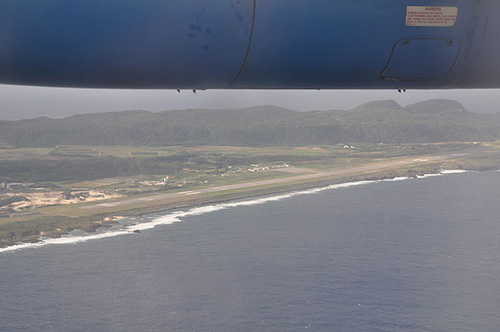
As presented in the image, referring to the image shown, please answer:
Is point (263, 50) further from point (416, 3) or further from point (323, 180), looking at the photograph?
point (323, 180)

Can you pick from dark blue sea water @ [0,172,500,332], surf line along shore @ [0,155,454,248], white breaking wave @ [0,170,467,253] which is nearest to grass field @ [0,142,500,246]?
surf line along shore @ [0,155,454,248]

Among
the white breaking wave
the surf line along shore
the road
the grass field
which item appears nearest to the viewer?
the white breaking wave

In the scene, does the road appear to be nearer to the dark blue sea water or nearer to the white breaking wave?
the white breaking wave

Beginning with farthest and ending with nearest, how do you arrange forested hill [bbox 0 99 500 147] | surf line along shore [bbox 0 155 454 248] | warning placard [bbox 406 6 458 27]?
1. forested hill [bbox 0 99 500 147]
2. surf line along shore [bbox 0 155 454 248]
3. warning placard [bbox 406 6 458 27]

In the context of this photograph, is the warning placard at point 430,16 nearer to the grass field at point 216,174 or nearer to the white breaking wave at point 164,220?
the white breaking wave at point 164,220

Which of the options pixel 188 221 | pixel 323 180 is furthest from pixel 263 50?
pixel 323 180

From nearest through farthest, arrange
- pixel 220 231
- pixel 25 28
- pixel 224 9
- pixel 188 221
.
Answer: pixel 25 28
pixel 224 9
pixel 220 231
pixel 188 221
